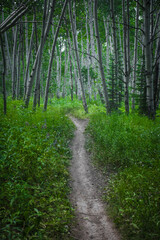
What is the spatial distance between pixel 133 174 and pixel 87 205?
4.33 feet

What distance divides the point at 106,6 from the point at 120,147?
45.2ft

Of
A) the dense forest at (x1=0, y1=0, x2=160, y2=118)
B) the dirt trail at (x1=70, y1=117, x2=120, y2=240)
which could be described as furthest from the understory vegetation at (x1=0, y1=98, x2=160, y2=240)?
the dense forest at (x1=0, y1=0, x2=160, y2=118)

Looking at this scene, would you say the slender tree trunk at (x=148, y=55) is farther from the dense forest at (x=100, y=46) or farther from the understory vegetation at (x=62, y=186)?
the understory vegetation at (x=62, y=186)

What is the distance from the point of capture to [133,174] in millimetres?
3590

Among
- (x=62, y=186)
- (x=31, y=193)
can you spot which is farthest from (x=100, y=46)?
(x=31, y=193)

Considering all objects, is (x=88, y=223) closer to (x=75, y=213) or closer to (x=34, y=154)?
(x=75, y=213)

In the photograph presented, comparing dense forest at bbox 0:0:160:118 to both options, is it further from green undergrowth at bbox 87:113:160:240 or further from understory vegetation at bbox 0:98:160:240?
understory vegetation at bbox 0:98:160:240

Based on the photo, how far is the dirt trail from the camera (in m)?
2.61

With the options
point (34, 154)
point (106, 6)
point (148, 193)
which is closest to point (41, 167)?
point (34, 154)

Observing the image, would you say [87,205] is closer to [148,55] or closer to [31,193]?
[31,193]

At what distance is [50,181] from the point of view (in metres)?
3.48

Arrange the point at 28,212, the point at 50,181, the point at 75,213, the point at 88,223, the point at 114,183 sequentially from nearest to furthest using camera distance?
the point at 28,212
the point at 88,223
the point at 75,213
the point at 50,181
the point at 114,183

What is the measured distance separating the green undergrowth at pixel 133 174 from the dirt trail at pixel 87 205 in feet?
0.72

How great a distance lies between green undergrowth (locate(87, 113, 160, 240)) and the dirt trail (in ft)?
0.72
